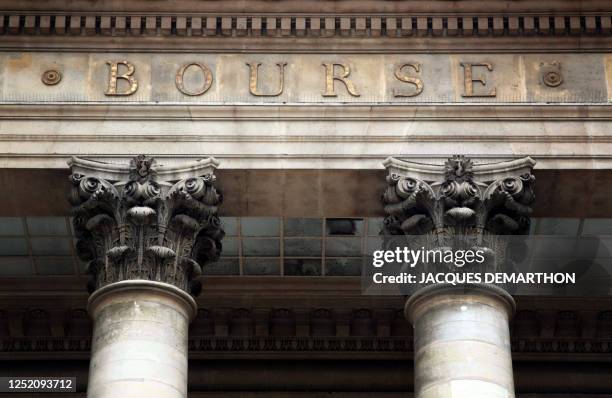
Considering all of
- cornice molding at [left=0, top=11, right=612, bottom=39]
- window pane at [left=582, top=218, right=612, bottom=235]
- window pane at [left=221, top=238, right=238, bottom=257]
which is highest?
cornice molding at [left=0, top=11, right=612, bottom=39]

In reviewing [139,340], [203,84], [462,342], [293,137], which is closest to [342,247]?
[293,137]

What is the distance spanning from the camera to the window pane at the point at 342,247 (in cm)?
3441

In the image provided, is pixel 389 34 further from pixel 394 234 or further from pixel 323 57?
pixel 394 234

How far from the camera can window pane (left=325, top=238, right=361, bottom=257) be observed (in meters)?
34.4

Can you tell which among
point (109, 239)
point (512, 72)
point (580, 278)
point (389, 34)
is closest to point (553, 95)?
point (512, 72)

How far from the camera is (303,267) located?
35.2 m

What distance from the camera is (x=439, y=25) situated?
31.8m

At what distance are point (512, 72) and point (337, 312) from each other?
700 centimetres

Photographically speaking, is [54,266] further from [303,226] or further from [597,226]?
[597,226]

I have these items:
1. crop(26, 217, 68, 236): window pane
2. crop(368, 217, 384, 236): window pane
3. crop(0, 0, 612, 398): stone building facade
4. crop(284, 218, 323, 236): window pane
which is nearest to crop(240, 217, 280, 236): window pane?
crop(0, 0, 612, 398): stone building facade

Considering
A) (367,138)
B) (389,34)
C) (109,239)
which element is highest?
(389,34)

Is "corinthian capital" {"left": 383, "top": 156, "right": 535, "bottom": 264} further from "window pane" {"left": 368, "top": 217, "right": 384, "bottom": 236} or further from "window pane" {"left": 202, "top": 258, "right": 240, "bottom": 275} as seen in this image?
"window pane" {"left": 202, "top": 258, "right": 240, "bottom": 275}

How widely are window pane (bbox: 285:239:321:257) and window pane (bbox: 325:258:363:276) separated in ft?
1.35

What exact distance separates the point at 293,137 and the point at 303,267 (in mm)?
5277
